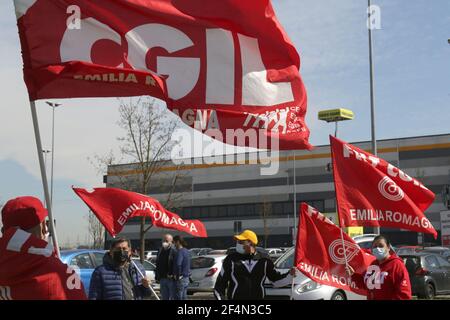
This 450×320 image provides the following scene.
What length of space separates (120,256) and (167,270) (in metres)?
7.64

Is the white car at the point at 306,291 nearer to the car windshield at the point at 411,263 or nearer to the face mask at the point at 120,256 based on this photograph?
the car windshield at the point at 411,263

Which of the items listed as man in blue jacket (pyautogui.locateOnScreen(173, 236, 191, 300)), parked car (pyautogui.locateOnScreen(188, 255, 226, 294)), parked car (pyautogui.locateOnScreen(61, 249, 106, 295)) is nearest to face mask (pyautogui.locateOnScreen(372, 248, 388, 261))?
man in blue jacket (pyautogui.locateOnScreen(173, 236, 191, 300))

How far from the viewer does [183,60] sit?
Answer: 672 centimetres

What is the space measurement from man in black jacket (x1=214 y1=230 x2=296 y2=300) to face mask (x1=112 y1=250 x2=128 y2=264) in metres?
1.13

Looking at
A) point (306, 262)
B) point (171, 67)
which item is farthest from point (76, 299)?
point (306, 262)

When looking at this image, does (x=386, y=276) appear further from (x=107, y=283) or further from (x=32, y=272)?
(x=32, y=272)

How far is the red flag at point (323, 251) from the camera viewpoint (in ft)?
27.8

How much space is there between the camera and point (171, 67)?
6.70m

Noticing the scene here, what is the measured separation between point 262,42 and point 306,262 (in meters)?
2.90

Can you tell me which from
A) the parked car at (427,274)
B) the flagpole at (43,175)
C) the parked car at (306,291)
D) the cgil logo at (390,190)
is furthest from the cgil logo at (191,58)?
the parked car at (427,274)

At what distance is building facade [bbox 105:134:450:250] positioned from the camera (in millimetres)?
67000

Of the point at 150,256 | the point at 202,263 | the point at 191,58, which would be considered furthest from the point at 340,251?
the point at 150,256

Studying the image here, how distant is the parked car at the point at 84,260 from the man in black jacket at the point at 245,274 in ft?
25.5

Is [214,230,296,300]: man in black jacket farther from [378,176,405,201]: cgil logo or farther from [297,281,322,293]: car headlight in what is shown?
[297,281,322,293]: car headlight
